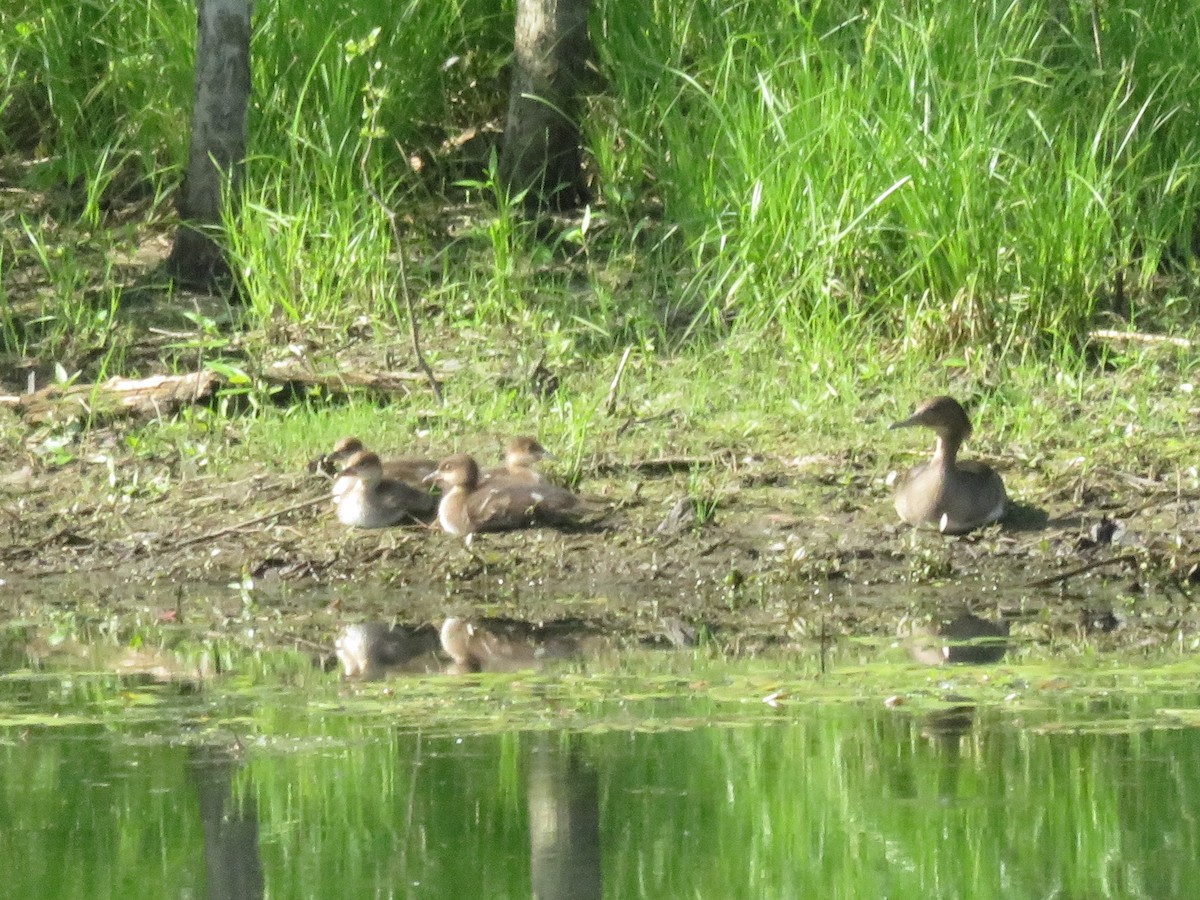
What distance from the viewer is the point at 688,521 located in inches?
309

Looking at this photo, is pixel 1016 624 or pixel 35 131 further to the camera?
pixel 35 131

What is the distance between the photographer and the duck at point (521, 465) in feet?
26.0

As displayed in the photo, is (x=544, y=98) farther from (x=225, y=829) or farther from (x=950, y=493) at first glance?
(x=225, y=829)

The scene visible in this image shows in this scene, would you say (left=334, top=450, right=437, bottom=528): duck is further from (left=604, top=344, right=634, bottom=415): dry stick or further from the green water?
the green water

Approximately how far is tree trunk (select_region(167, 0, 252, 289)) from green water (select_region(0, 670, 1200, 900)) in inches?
196

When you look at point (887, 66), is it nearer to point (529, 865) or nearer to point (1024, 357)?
point (1024, 357)

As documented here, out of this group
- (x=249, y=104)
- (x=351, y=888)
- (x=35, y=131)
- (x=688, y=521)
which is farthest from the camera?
(x=35, y=131)

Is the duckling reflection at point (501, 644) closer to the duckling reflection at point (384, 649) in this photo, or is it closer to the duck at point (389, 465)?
the duckling reflection at point (384, 649)

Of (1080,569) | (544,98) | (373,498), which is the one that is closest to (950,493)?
(1080,569)

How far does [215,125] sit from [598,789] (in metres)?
6.47

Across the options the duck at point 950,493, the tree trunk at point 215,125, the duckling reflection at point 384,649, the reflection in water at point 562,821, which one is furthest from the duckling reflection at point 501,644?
the tree trunk at point 215,125

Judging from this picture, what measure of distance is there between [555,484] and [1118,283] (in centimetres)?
339

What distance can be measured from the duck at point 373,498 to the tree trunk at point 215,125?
301 cm

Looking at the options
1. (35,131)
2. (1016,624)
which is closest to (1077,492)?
(1016,624)
